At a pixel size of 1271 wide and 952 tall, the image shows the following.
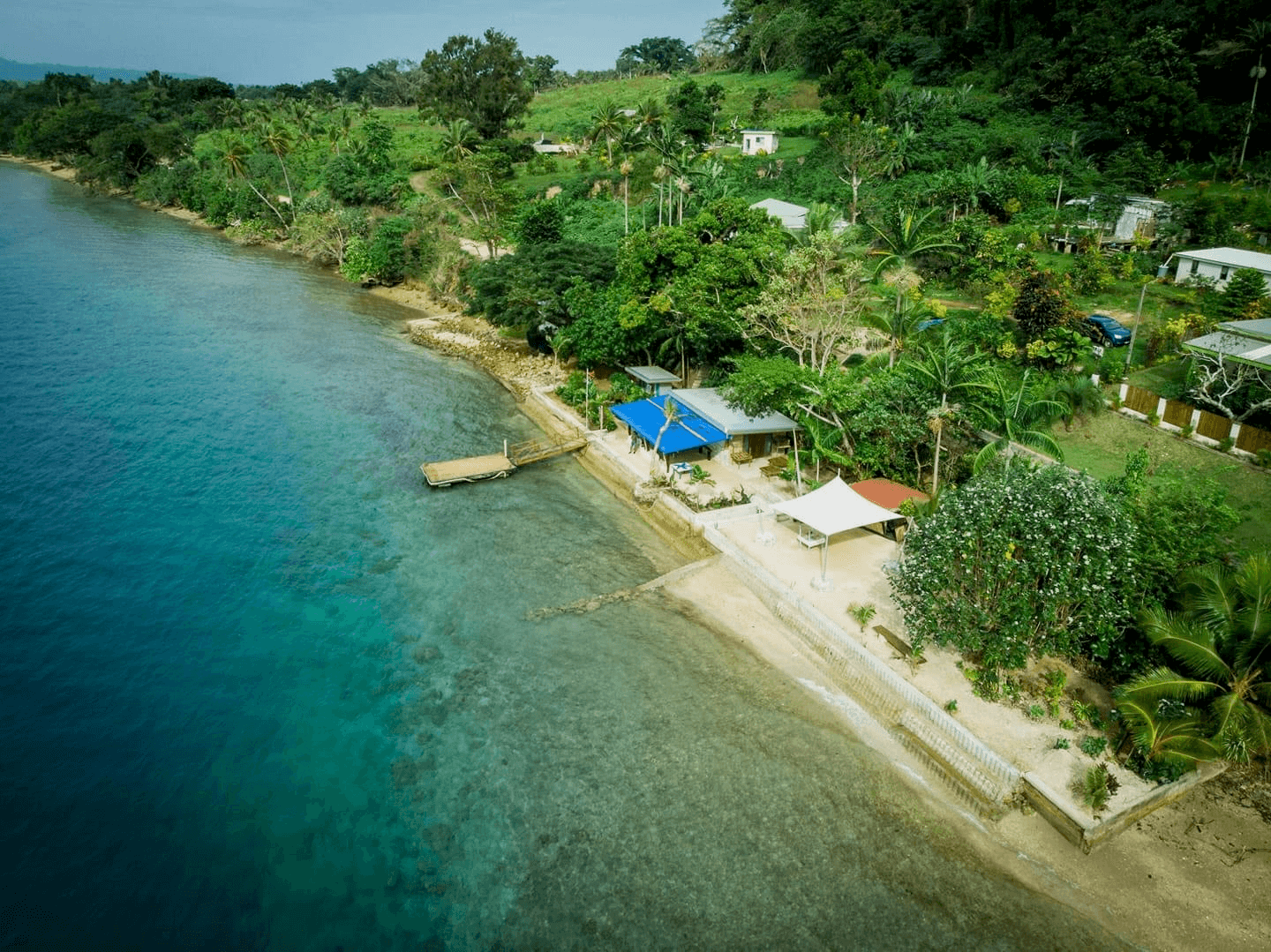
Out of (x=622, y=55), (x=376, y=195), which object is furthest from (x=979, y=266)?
(x=622, y=55)

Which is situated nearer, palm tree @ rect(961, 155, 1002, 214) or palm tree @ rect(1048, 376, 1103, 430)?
palm tree @ rect(1048, 376, 1103, 430)

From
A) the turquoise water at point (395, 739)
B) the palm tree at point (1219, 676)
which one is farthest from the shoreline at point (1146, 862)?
the palm tree at point (1219, 676)

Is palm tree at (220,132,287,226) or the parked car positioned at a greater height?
palm tree at (220,132,287,226)

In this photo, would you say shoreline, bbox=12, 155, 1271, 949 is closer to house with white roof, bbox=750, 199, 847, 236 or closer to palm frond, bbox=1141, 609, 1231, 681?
palm frond, bbox=1141, 609, 1231, 681

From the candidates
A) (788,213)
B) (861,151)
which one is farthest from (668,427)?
(861,151)

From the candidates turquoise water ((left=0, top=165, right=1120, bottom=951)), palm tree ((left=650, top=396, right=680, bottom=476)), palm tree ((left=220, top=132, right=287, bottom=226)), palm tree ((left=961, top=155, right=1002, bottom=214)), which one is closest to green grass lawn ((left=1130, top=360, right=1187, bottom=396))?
palm tree ((left=650, top=396, right=680, bottom=476))

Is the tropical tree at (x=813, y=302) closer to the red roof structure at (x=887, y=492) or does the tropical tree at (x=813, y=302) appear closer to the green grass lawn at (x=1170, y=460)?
the red roof structure at (x=887, y=492)

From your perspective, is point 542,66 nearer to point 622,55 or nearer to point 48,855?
point 622,55
